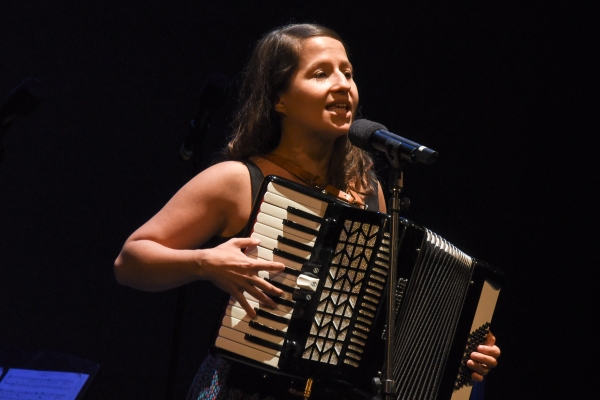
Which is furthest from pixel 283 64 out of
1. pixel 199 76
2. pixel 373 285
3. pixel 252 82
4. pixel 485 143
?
pixel 485 143

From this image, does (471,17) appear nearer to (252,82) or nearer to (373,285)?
(252,82)

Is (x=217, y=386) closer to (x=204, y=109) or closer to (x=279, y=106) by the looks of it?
(x=279, y=106)

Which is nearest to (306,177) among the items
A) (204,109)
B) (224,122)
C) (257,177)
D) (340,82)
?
(257,177)

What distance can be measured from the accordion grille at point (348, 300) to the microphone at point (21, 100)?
1.22 metres

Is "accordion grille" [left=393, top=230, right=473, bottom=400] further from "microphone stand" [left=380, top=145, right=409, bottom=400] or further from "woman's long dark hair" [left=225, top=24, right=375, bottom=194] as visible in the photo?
A: "woman's long dark hair" [left=225, top=24, right=375, bottom=194]

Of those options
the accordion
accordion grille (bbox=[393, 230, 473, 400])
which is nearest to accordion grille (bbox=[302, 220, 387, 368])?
the accordion

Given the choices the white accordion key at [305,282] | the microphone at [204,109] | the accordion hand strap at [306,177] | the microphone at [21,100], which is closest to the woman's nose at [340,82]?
the accordion hand strap at [306,177]

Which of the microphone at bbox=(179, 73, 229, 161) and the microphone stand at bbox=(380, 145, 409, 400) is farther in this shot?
the microphone at bbox=(179, 73, 229, 161)

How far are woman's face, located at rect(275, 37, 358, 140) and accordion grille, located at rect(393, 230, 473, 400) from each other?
423mm

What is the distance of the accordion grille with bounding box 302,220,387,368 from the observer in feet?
5.22

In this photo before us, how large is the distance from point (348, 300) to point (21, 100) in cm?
133

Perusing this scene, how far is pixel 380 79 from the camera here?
131 inches

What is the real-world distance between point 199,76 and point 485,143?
1406 millimetres

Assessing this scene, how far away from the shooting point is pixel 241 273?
61.4 inches
